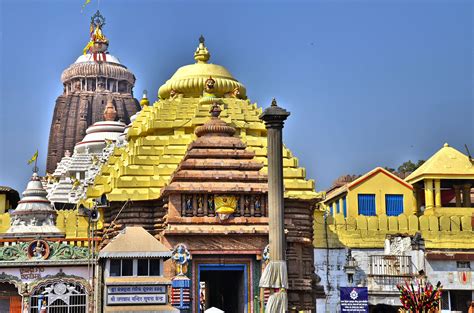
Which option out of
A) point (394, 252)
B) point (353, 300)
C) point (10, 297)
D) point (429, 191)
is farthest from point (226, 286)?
point (429, 191)

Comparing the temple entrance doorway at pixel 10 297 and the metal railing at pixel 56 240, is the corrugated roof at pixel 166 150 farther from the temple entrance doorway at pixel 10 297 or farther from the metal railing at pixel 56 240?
the temple entrance doorway at pixel 10 297

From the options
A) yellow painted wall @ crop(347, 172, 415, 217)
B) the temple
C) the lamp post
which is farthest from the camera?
the temple

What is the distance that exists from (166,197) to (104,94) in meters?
52.6

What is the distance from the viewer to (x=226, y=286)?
38594mm

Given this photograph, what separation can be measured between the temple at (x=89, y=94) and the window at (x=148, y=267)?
5416cm

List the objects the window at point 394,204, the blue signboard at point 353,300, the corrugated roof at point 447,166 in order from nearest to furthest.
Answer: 1. the blue signboard at point 353,300
2. the corrugated roof at point 447,166
3. the window at point 394,204

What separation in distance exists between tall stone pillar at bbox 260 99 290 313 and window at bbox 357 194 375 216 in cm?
1828

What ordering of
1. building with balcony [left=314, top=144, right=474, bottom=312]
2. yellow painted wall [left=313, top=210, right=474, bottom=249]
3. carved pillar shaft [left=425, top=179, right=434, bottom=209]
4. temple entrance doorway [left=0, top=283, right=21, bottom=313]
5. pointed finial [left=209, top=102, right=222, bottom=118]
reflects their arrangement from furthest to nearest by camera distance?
carved pillar shaft [left=425, top=179, right=434, bottom=209]
yellow painted wall [left=313, top=210, right=474, bottom=249]
building with balcony [left=314, top=144, right=474, bottom=312]
pointed finial [left=209, top=102, right=222, bottom=118]
temple entrance doorway [left=0, top=283, right=21, bottom=313]

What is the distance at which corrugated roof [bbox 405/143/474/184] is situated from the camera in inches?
1804

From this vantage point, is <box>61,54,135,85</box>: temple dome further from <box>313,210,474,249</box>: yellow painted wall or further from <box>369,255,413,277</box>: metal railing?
<box>369,255,413,277</box>: metal railing

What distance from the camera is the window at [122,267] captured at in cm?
2991

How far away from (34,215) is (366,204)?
16549 millimetres

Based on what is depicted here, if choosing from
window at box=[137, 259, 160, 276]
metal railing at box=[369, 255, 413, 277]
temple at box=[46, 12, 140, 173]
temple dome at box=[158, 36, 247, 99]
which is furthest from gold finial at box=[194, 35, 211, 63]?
temple at box=[46, 12, 140, 173]

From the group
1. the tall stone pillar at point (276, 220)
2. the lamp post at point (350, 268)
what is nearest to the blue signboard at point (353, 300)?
the lamp post at point (350, 268)
